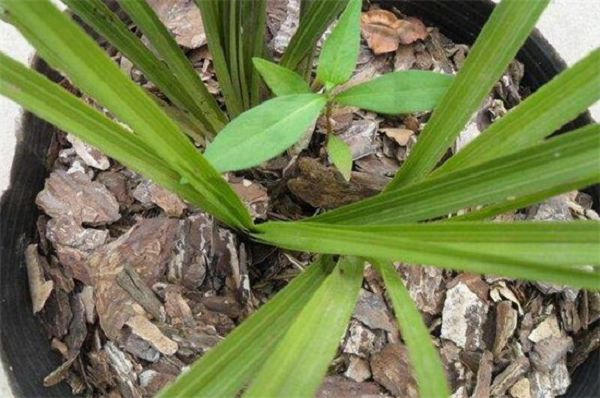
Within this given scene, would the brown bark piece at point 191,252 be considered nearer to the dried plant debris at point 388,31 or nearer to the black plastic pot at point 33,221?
the black plastic pot at point 33,221

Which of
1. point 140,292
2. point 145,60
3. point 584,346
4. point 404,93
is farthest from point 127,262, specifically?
point 584,346

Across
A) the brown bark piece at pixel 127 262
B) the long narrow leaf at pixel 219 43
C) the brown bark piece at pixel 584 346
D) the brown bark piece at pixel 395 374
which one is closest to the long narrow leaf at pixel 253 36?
the long narrow leaf at pixel 219 43

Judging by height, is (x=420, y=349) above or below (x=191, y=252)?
above

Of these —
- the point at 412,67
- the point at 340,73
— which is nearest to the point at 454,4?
the point at 412,67

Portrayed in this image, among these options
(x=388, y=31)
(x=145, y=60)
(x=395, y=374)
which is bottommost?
(x=395, y=374)

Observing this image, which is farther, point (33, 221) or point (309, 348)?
point (33, 221)

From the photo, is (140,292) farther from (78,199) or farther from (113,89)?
(113,89)

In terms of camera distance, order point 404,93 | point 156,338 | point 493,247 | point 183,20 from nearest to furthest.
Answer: point 493,247 < point 404,93 < point 156,338 < point 183,20
